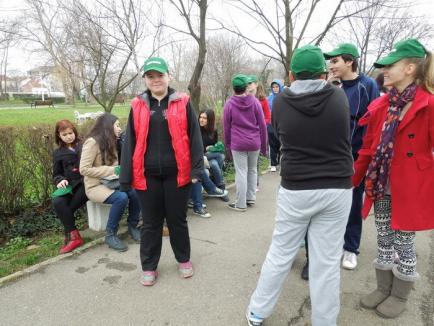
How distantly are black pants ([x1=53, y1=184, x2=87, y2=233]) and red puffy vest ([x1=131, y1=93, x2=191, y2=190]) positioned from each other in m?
1.28

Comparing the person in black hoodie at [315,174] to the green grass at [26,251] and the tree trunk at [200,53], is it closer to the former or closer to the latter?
the green grass at [26,251]

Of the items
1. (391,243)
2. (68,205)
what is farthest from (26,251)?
(391,243)

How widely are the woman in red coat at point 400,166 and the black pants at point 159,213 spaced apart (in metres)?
1.56

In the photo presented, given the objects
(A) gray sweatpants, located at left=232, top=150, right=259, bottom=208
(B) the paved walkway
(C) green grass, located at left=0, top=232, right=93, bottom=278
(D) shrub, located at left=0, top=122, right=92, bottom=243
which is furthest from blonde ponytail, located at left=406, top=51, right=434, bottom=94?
(D) shrub, located at left=0, top=122, right=92, bottom=243

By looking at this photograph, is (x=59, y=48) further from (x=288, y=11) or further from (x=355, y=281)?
(x=355, y=281)

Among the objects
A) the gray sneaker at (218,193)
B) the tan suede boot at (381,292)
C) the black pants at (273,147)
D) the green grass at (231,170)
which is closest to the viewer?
the tan suede boot at (381,292)

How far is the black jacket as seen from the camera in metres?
3.90

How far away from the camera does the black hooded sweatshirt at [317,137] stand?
1.96 metres

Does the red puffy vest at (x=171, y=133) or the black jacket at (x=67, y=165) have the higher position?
the red puffy vest at (x=171, y=133)

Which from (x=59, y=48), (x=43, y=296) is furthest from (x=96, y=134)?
(x=59, y=48)

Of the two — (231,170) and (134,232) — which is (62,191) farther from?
(231,170)

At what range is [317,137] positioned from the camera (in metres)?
1.98

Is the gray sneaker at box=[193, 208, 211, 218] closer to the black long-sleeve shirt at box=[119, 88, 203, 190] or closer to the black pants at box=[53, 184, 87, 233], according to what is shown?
the black pants at box=[53, 184, 87, 233]

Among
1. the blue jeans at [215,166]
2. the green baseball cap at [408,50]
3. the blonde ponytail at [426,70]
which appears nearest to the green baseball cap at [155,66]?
the green baseball cap at [408,50]
